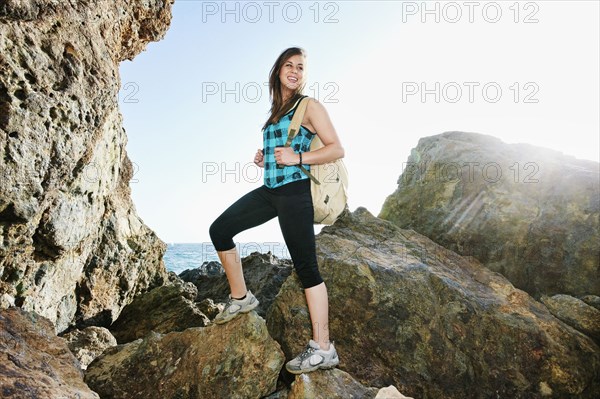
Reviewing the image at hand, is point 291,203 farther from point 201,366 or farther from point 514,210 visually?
point 514,210

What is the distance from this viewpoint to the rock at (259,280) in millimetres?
9891

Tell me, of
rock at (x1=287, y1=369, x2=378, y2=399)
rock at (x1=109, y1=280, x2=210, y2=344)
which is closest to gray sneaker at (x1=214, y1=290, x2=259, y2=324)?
rock at (x1=287, y1=369, x2=378, y2=399)

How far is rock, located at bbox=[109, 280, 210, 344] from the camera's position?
26.7 ft

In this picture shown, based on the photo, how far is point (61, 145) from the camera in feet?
15.5

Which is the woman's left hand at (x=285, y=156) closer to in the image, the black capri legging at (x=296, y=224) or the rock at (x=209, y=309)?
the black capri legging at (x=296, y=224)

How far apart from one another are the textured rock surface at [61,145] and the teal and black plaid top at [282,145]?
2501 millimetres

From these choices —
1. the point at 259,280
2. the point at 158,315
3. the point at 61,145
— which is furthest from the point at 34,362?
the point at 259,280

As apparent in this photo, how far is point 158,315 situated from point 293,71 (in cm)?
649

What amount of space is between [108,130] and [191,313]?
4.06 meters

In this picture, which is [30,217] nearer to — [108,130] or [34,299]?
[34,299]

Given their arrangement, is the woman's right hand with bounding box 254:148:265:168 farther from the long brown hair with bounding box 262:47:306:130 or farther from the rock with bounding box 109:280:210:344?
the rock with bounding box 109:280:210:344

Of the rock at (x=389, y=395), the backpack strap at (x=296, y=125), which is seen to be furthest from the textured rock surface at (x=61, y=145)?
the rock at (x=389, y=395)

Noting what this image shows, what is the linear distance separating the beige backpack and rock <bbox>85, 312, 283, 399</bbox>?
158 centimetres

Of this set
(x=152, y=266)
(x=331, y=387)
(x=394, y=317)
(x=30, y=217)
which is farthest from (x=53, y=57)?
(x=152, y=266)
